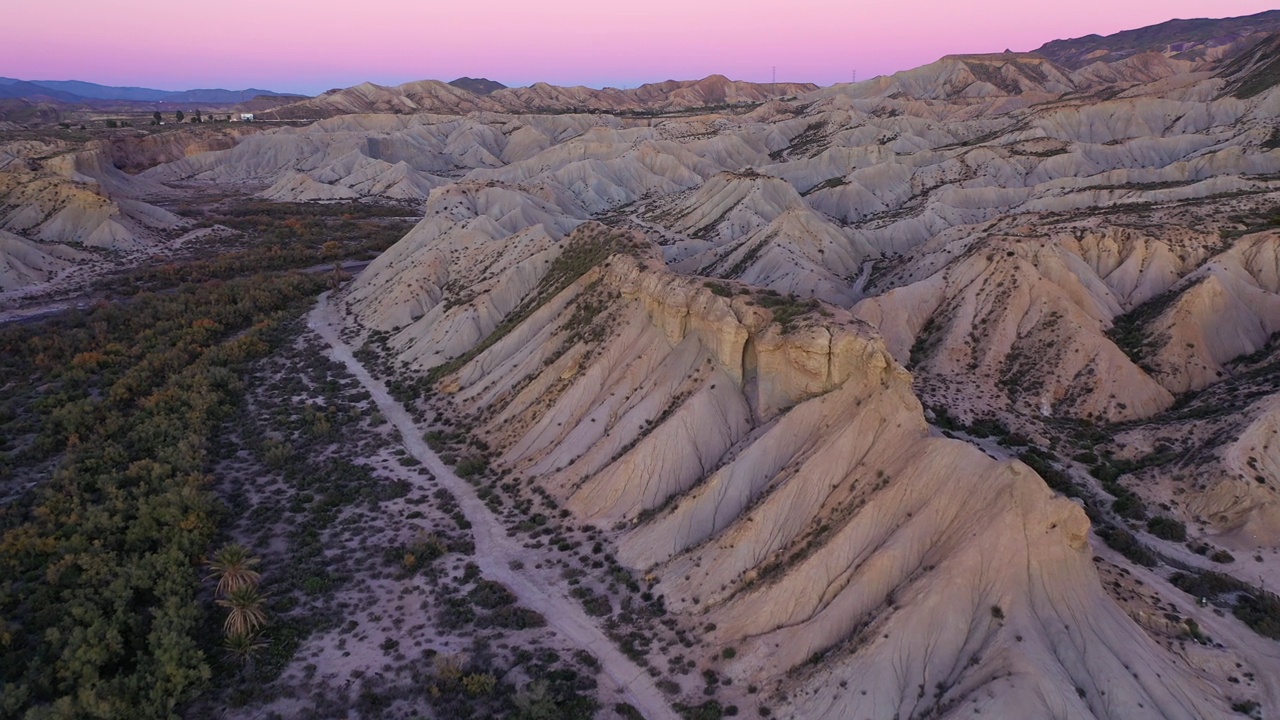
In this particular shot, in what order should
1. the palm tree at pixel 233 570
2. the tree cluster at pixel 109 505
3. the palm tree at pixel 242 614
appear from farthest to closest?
1. the palm tree at pixel 233 570
2. the palm tree at pixel 242 614
3. the tree cluster at pixel 109 505

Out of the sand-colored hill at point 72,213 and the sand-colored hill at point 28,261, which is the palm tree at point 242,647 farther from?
the sand-colored hill at point 72,213

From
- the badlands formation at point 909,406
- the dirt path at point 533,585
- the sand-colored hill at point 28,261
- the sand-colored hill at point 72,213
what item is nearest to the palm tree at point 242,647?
the dirt path at point 533,585

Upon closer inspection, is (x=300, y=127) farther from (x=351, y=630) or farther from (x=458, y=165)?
(x=351, y=630)

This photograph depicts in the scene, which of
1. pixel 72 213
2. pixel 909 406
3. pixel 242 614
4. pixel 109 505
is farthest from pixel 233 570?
pixel 72 213

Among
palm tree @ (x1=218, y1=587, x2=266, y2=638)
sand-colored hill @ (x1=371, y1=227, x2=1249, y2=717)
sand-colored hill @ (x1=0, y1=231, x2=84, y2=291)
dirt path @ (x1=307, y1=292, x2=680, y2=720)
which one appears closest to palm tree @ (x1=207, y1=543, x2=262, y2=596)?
palm tree @ (x1=218, y1=587, x2=266, y2=638)

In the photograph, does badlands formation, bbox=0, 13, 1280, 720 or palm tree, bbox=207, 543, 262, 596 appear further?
palm tree, bbox=207, 543, 262, 596

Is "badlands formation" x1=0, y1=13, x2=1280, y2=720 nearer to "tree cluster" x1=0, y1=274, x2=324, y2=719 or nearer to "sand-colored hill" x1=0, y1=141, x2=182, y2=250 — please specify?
"sand-colored hill" x1=0, y1=141, x2=182, y2=250
